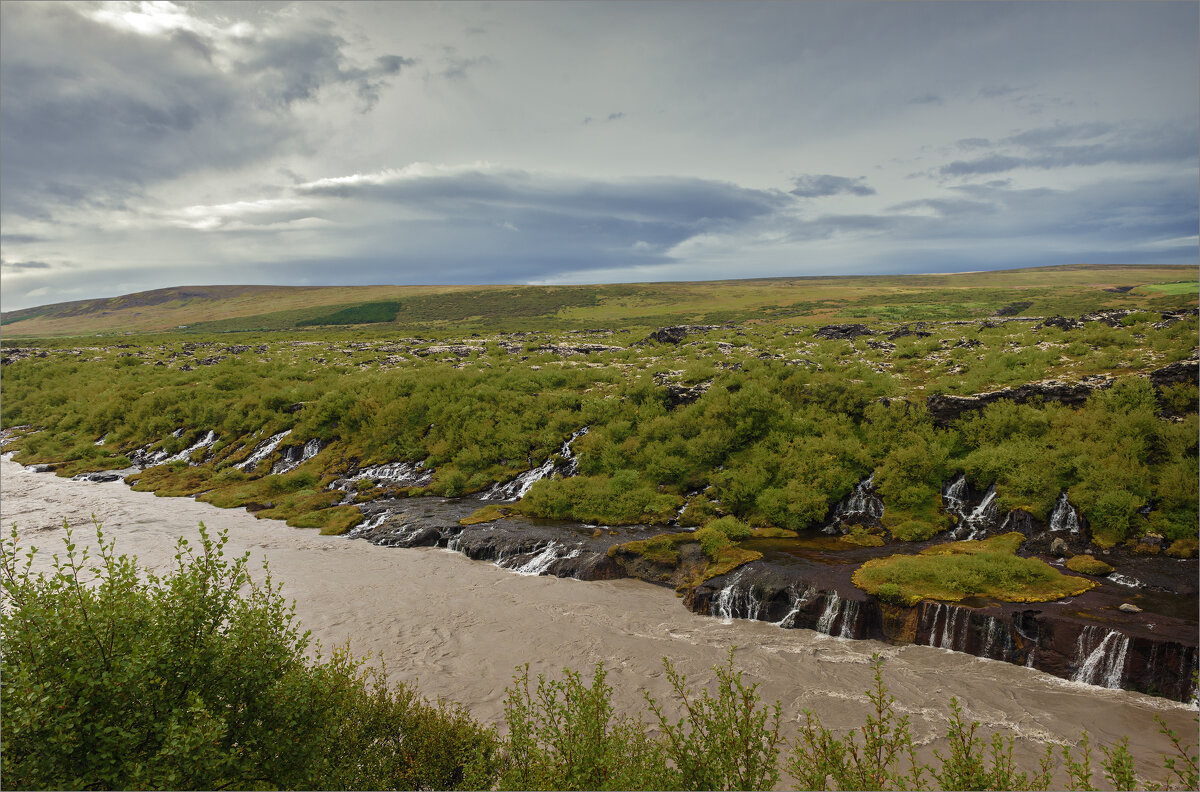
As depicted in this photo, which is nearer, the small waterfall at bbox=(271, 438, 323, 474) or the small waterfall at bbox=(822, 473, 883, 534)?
the small waterfall at bbox=(822, 473, 883, 534)

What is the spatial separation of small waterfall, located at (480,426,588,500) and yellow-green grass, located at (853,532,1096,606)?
65.0ft

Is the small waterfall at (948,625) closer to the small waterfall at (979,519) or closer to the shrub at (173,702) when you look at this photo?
the small waterfall at (979,519)

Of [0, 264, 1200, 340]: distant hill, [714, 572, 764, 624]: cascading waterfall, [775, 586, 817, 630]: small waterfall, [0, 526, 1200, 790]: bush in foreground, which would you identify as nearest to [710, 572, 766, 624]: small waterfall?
[714, 572, 764, 624]: cascading waterfall

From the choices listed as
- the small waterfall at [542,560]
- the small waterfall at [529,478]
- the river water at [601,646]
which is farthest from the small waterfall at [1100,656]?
the small waterfall at [529,478]

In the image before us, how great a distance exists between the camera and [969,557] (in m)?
21.4

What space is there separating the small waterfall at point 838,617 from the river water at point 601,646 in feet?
1.41

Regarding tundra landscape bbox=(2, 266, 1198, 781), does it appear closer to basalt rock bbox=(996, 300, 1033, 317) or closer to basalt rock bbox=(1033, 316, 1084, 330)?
basalt rock bbox=(1033, 316, 1084, 330)

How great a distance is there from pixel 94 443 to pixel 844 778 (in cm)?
7051

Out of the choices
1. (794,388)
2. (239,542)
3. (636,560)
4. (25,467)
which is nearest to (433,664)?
(636,560)

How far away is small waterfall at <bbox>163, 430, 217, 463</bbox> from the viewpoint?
4972 centimetres

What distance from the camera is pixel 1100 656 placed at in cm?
1681

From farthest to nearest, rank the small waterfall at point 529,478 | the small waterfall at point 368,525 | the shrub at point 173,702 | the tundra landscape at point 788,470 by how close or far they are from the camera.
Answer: the small waterfall at point 529,478 < the small waterfall at point 368,525 < the tundra landscape at point 788,470 < the shrub at point 173,702

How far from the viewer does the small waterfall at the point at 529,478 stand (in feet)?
121

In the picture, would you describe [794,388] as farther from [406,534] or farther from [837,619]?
[406,534]
